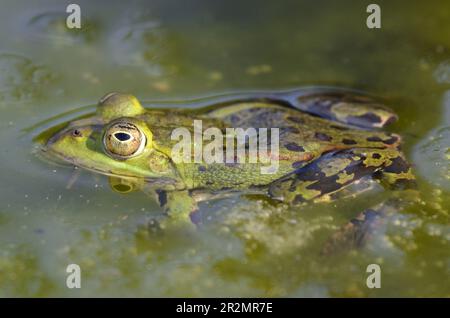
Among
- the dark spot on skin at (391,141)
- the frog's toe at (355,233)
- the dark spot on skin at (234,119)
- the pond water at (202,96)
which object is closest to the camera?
the pond water at (202,96)

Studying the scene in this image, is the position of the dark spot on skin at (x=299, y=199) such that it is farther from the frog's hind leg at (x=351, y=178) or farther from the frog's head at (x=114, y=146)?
the frog's head at (x=114, y=146)

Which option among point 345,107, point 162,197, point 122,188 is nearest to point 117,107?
point 122,188

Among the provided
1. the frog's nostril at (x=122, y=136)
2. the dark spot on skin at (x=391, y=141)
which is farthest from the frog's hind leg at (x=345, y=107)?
the frog's nostril at (x=122, y=136)

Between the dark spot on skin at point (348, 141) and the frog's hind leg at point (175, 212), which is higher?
the dark spot on skin at point (348, 141)

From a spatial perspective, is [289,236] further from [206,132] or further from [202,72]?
[202,72]

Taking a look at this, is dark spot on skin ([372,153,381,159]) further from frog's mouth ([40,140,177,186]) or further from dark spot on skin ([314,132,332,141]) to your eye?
frog's mouth ([40,140,177,186])

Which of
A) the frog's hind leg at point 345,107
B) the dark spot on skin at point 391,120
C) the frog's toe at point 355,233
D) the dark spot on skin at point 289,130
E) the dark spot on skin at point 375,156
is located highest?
the frog's hind leg at point 345,107

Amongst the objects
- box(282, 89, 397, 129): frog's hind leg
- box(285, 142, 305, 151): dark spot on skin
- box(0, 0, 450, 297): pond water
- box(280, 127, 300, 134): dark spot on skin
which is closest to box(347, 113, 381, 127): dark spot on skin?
box(282, 89, 397, 129): frog's hind leg

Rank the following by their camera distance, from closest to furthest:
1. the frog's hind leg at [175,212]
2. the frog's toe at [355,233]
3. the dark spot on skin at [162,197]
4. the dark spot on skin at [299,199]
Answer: the frog's toe at [355,233] → the frog's hind leg at [175,212] → the dark spot on skin at [299,199] → the dark spot on skin at [162,197]

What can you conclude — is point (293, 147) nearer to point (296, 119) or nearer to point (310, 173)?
point (310, 173)

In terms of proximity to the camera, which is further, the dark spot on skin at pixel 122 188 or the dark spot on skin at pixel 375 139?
the dark spot on skin at pixel 375 139
